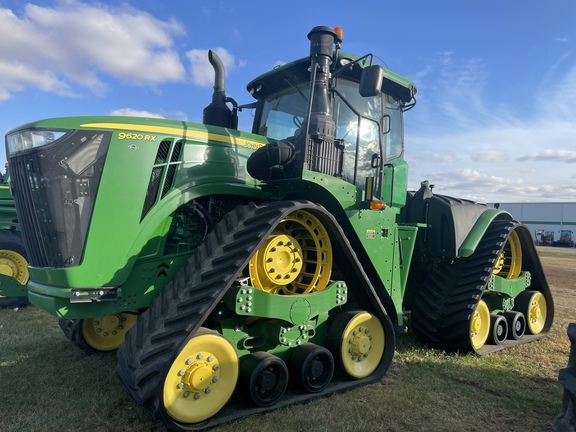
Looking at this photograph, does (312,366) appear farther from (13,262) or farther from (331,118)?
(13,262)

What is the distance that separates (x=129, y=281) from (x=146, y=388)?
0.95 meters

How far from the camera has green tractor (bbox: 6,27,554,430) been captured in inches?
124

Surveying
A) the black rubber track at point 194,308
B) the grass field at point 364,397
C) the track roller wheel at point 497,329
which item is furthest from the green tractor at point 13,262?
the track roller wheel at point 497,329

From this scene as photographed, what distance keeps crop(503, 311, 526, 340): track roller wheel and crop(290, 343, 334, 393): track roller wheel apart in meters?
3.44

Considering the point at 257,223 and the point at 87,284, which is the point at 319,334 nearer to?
the point at 257,223

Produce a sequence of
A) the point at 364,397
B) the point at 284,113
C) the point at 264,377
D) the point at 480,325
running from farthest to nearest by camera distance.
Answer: the point at 480,325
the point at 284,113
the point at 364,397
the point at 264,377

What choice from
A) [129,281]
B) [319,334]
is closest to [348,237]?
[319,334]

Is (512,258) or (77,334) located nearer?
(77,334)

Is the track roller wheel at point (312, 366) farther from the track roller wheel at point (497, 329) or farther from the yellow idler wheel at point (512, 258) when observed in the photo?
the yellow idler wheel at point (512, 258)

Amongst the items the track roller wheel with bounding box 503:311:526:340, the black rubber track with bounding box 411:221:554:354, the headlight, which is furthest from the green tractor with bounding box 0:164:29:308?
the track roller wheel with bounding box 503:311:526:340

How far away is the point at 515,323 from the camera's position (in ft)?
19.8

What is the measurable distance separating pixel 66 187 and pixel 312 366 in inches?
94.8

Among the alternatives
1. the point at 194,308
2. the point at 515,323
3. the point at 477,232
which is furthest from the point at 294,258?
the point at 515,323

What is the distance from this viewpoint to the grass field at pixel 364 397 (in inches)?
130
